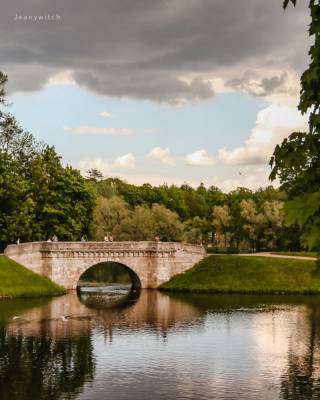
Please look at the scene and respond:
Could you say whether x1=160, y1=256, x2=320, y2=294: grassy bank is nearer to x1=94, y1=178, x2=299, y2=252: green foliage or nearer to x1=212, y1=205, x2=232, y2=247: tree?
x1=94, y1=178, x2=299, y2=252: green foliage

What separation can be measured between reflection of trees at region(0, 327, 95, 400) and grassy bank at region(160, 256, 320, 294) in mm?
31381

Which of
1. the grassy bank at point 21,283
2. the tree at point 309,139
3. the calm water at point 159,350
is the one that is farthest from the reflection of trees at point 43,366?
the grassy bank at point 21,283

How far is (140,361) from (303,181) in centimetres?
2222

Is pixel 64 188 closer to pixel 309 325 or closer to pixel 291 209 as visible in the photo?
pixel 309 325

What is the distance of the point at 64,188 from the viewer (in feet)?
289

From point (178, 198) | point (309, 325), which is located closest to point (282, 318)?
point (309, 325)

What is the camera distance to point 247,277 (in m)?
76.0

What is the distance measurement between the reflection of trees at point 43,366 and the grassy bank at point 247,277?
103ft

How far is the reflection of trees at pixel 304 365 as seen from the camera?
104ft

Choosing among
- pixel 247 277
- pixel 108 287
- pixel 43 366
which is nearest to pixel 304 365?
pixel 43 366

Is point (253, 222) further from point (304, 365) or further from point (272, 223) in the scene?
point (304, 365)

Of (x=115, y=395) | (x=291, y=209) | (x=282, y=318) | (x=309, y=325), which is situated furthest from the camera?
(x=282, y=318)

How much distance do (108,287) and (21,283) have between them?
15.9m

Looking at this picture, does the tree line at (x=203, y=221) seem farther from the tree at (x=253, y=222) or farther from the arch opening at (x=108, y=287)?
the arch opening at (x=108, y=287)
